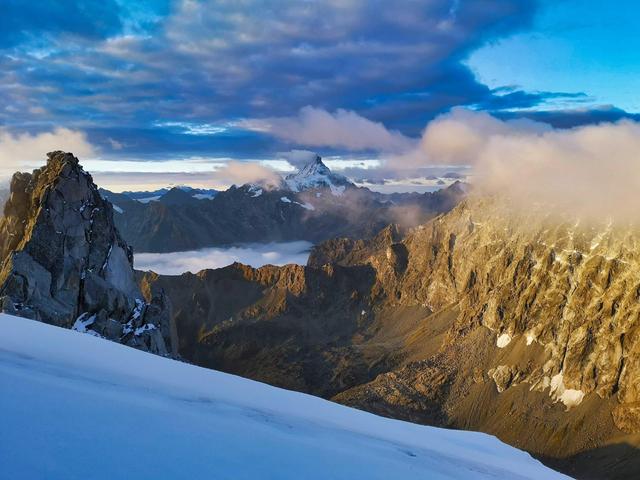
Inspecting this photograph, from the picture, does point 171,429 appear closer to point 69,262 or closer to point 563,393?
point 69,262

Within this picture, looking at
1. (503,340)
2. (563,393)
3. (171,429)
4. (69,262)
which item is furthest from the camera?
(503,340)

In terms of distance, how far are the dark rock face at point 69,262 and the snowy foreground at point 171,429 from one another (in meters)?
49.0

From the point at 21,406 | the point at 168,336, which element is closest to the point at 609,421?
the point at 168,336

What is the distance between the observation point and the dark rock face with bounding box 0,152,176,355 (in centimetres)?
7188

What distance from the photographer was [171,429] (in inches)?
441

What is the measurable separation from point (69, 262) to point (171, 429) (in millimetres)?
82393

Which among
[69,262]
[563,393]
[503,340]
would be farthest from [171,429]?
[503,340]

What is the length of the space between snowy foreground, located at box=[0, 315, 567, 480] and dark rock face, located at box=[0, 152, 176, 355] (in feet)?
161

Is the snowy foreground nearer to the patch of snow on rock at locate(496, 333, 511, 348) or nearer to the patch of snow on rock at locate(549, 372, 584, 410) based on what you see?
the patch of snow on rock at locate(549, 372, 584, 410)

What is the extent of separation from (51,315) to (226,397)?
60313 millimetres

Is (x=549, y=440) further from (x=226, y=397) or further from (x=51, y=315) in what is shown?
(x=226, y=397)

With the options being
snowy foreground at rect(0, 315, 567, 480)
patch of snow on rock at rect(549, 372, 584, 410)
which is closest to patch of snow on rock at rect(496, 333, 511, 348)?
patch of snow on rock at rect(549, 372, 584, 410)

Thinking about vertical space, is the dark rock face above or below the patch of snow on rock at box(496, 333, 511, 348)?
above

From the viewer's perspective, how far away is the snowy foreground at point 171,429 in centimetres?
922
